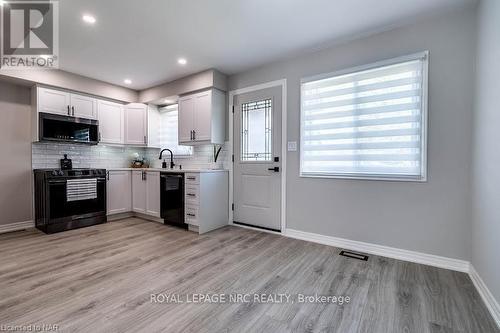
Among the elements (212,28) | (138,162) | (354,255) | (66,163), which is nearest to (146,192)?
(138,162)

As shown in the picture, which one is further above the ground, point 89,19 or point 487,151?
point 89,19

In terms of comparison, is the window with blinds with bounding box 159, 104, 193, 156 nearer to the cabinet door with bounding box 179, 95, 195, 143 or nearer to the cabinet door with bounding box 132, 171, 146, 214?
the cabinet door with bounding box 179, 95, 195, 143

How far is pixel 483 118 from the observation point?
1916 millimetres

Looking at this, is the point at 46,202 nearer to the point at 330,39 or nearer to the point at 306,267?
the point at 306,267

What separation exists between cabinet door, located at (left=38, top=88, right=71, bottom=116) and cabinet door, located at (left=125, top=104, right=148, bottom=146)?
990 mm

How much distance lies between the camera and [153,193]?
13.4 feet

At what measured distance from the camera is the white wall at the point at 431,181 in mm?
2227

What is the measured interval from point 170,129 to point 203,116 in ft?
4.51

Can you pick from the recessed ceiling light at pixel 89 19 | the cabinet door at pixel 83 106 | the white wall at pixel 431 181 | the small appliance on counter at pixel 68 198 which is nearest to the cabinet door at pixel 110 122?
the cabinet door at pixel 83 106

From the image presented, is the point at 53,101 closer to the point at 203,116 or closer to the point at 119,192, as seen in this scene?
the point at 119,192

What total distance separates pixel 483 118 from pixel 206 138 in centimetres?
326

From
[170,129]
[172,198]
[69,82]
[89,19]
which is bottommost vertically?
[172,198]

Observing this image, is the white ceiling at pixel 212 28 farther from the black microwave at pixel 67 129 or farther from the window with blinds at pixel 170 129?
the window with blinds at pixel 170 129

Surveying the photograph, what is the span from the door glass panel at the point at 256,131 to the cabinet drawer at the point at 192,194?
2.96 feet
